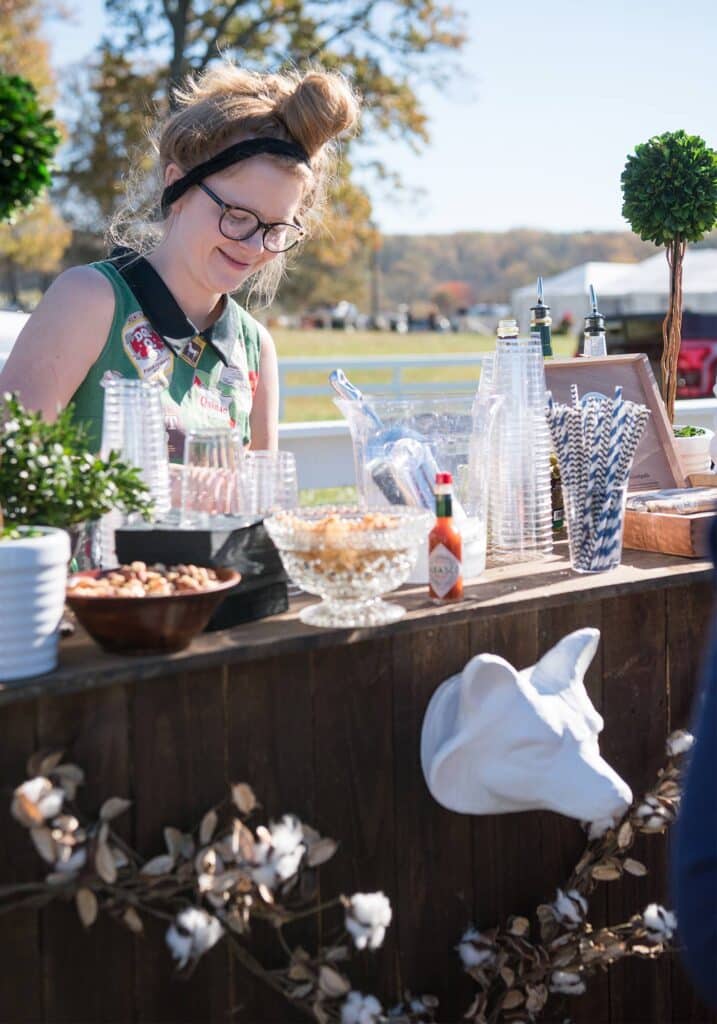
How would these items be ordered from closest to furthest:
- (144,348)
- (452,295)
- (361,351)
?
(144,348) < (361,351) < (452,295)

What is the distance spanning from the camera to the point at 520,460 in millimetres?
2047

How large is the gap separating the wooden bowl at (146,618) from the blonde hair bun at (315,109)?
3.40 feet

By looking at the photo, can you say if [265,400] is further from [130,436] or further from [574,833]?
[574,833]

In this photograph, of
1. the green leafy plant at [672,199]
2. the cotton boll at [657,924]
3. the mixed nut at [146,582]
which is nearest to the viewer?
the mixed nut at [146,582]

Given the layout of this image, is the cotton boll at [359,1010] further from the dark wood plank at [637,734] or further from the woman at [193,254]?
the woman at [193,254]

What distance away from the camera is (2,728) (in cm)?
143

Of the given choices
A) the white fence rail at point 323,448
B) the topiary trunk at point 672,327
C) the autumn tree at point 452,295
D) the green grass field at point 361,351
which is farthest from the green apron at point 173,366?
the autumn tree at point 452,295

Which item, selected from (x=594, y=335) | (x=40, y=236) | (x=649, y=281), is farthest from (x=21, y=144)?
(x=40, y=236)

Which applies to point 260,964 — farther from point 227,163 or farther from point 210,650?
point 227,163

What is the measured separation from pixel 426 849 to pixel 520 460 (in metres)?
0.65

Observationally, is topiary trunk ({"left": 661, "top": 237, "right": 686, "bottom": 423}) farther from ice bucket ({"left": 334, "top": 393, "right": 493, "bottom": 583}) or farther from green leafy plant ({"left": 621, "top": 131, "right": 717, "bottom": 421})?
ice bucket ({"left": 334, "top": 393, "right": 493, "bottom": 583})

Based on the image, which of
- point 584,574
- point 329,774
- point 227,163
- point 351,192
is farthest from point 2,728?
point 351,192

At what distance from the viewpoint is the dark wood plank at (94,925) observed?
1.48 m

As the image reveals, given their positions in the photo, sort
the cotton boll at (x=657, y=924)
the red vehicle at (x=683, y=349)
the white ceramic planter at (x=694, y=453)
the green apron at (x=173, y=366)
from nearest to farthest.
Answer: the cotton boll at (x=657, y=924) → the green apron at (x=173, y=366) → the white ceramic planter at (x=694, y=453) → the red vehicle at (x=683, y=349)
